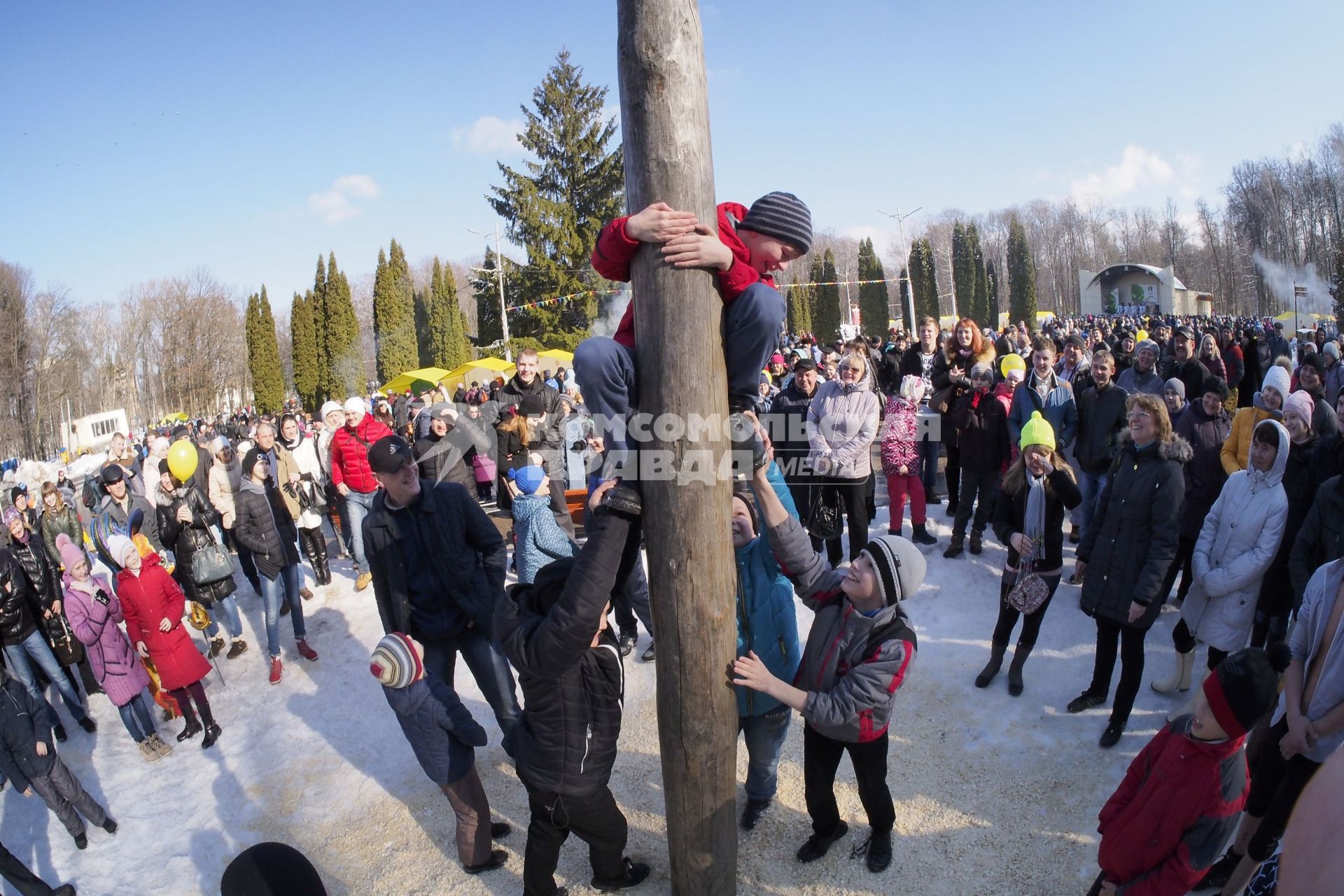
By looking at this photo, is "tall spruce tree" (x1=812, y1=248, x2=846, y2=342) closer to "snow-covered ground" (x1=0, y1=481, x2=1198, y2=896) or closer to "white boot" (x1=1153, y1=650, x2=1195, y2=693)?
"snow-covered ground" (x1=0, y1=481, x2=1198, y2=896)

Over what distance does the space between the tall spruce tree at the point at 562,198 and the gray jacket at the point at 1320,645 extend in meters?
33.4

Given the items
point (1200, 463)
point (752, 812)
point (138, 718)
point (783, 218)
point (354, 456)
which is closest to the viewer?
point (783, 218)

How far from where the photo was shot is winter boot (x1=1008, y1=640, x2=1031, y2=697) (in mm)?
5012

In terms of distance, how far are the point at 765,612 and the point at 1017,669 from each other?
2.46 meters

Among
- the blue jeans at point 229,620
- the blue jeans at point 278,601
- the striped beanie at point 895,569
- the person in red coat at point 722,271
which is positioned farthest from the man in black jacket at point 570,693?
the blue jeans at point 229,620

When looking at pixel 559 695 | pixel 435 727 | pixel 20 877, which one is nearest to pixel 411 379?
pixel 20 877

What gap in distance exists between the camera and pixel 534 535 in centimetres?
534

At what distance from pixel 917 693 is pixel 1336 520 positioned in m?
2.58

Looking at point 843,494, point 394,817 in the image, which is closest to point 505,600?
point 394,817

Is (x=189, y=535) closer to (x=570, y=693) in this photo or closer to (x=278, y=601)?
(x=278, y=601)

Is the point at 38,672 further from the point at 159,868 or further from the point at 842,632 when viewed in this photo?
the point at 842,632

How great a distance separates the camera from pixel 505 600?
3.25m

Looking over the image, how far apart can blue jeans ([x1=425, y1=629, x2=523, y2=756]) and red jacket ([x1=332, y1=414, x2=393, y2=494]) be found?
3.67m

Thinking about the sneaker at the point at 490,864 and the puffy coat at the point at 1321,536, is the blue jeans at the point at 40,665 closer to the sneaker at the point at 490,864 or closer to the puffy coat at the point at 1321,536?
the sneaker at the point at 490,864
